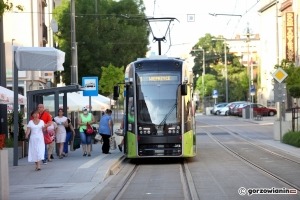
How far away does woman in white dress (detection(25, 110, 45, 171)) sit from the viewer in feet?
66.3

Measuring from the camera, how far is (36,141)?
66.6 feet

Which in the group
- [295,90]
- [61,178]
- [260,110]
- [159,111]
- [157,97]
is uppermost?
[295,90]

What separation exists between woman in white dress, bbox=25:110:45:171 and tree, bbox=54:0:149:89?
4221 cm

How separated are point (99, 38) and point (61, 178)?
46752mm

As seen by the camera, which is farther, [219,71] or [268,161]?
[219,71]

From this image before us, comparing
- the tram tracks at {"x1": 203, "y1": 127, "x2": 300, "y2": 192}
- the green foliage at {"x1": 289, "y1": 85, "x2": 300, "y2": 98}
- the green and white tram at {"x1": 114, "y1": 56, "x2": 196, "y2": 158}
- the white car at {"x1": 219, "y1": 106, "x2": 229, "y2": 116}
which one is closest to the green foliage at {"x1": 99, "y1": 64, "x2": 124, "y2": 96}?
the green foliage at {"x1": 289, "y1": 85, "x2": 300, "y2": 98}

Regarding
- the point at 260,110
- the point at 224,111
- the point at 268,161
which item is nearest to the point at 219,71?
the point at 224,111

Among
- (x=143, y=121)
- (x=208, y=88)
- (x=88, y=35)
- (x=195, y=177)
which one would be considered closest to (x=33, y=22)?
(x=88, y=35)

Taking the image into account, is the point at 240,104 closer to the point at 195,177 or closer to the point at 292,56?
the point at 292,56

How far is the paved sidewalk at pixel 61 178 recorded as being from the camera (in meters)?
15.6

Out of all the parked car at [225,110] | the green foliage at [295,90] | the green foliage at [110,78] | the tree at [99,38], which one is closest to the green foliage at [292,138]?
the green foliage at [295,90]

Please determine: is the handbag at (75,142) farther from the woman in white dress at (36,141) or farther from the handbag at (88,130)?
the woman in white dress at (36,141)

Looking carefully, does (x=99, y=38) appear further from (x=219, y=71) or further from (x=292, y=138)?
(x=219, y=71)

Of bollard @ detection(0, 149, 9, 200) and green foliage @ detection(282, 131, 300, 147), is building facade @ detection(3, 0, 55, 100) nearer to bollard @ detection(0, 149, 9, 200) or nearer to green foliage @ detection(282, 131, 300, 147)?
green foliage @ detection(282, 131, 300, 147)
